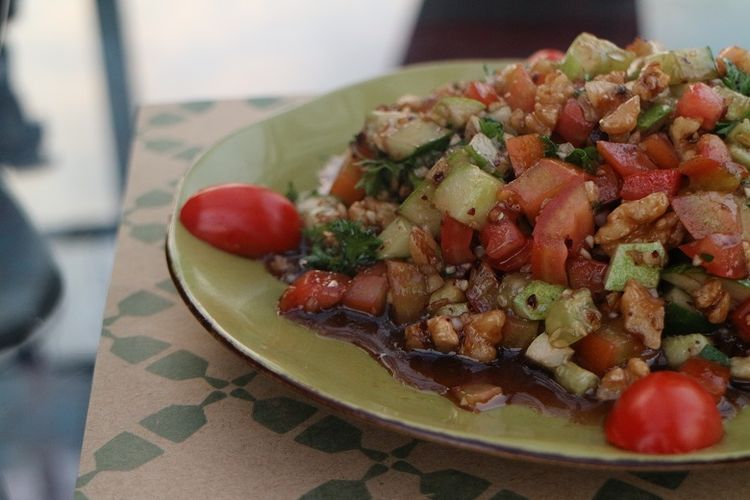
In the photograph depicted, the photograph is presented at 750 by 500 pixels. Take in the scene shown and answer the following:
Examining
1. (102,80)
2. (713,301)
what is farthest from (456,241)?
(102,80)

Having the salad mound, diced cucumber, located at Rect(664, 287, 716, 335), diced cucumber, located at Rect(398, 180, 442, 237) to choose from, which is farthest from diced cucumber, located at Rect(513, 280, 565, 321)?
diced cucumber, located at Rect(398, 180, 442, 237)

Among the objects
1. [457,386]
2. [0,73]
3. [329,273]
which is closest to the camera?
[457,386]

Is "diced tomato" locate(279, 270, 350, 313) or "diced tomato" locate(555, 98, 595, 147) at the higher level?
"diced tomato" locate(555, 98, 595, 147)

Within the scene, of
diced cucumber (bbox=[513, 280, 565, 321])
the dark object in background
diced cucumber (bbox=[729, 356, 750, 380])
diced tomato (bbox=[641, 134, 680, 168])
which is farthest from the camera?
the dark object in background

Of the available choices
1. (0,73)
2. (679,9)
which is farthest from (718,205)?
(0,73)

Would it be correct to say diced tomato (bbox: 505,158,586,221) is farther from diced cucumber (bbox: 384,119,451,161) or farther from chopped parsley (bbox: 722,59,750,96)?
chopped parsley (bbox: 722,59,750,96)

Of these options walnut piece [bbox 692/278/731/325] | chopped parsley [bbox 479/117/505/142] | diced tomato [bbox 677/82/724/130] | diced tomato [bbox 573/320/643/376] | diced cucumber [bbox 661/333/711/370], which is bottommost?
diced tomato [bbox 573/320/643/376]

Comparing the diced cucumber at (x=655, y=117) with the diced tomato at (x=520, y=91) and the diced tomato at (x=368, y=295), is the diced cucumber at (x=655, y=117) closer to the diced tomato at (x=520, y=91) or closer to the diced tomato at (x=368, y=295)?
the diced tomato at (x=520, y=91)

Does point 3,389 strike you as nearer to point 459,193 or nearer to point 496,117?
point 459,193
